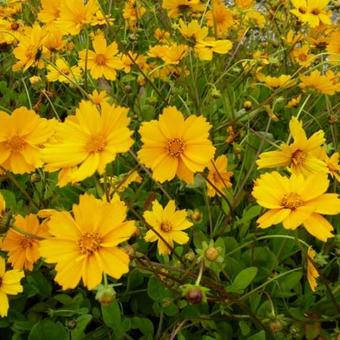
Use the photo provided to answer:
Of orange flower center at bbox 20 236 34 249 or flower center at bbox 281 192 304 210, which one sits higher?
flower center at bbox 281 192 304 210

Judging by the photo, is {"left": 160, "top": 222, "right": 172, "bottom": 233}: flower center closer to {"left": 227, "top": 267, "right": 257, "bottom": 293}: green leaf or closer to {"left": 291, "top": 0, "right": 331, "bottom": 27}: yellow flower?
{"left": 227, "top": 267, "right": 257, "bottom": 293}: green leaf

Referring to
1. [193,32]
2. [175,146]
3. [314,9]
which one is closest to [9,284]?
[175,146]

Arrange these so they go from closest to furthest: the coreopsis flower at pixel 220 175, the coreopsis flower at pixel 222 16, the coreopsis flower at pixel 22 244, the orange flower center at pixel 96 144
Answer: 1. the orange flower center at pixel 96 144
2. the coreopsis flower at pixel 22 244
3. the coreopsis flower at pixel 220 175
4. the coreopsis flower at pixel 222 16

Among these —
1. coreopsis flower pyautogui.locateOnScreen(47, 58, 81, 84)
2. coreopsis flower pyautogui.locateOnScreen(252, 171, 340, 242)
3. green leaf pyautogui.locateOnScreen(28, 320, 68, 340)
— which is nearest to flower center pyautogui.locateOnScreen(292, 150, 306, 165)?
coreopsis flower pyautogui.locateOnScreen(252, 171, 340, 242)

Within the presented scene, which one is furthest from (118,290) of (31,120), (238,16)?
(238,16)

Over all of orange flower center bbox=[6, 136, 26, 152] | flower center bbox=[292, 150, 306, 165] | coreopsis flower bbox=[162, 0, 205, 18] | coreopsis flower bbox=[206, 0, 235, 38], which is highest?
coreopsis flower bbox=[206, 0, 235, 38]

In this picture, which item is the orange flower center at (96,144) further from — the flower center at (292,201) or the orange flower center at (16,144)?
the flower center at (292,201)

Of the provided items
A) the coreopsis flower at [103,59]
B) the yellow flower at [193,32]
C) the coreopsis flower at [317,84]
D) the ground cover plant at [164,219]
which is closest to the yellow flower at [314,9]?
the ground cover plant at [164,219]
